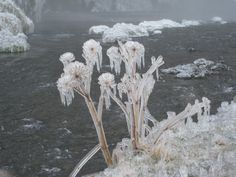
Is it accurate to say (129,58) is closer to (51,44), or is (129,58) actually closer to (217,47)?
(217,47)

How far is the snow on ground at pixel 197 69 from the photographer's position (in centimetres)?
2209

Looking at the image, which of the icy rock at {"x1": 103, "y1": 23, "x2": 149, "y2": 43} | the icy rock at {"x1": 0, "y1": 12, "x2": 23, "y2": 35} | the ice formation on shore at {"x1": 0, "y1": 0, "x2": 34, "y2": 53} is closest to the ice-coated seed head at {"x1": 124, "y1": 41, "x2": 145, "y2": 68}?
the ice formation on shore at {"x1": 0, "y1": 0, "x2": 34, "y2": 53}

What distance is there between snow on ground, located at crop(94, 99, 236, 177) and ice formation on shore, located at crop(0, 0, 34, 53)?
27.0 metres

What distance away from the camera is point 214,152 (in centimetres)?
720

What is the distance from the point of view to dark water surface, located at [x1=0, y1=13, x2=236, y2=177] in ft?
36.3

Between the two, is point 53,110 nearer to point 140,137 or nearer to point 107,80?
point 140,137

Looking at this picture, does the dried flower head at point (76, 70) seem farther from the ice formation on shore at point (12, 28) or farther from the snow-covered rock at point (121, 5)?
the snow-covered rock at point (121, 5)

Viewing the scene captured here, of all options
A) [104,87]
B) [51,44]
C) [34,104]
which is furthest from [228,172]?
[51,44]

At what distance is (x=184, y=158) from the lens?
274 inches

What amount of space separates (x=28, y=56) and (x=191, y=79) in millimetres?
13735

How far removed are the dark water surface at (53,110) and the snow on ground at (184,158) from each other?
339 cm

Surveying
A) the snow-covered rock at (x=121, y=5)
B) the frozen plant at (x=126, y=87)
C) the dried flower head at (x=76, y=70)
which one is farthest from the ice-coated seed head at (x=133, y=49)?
the snow-covered rock at (x=121, y=5)

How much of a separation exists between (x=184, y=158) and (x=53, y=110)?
32.6ft

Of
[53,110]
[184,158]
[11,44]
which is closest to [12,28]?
[11,44]
